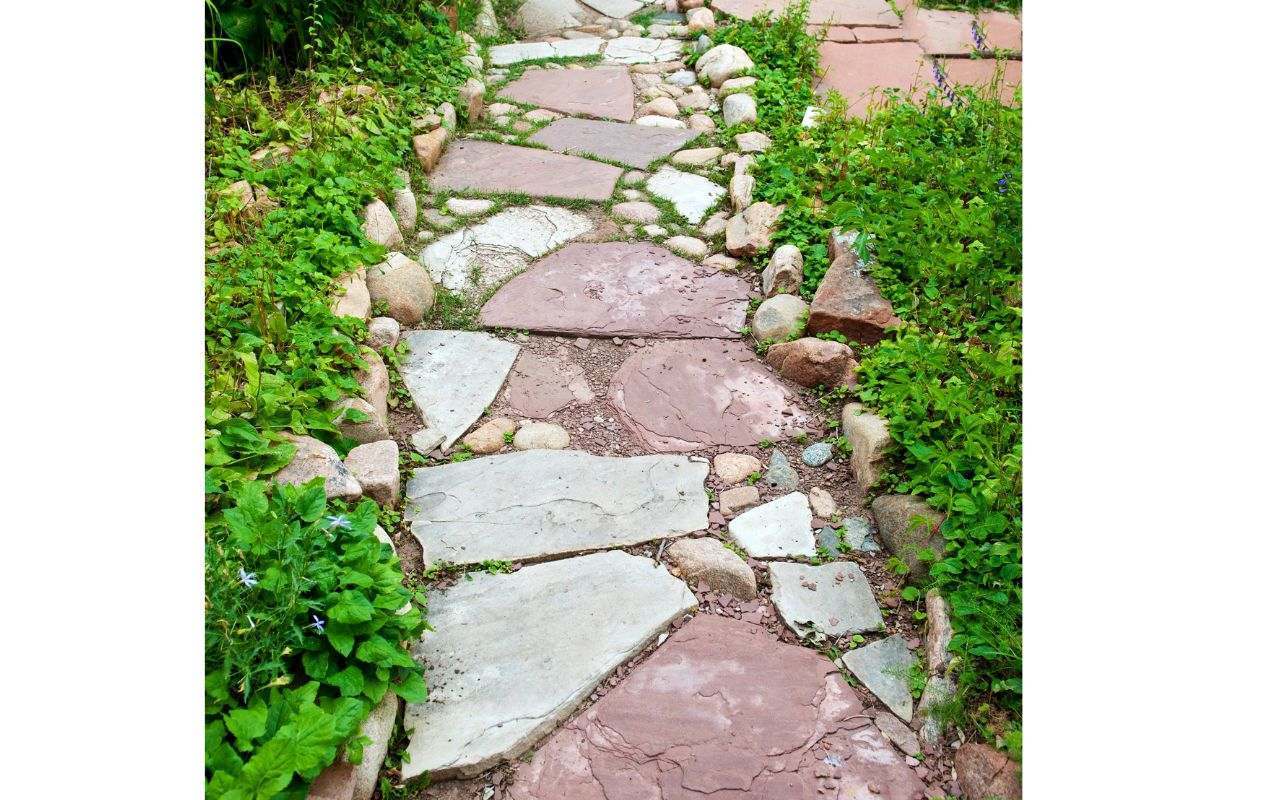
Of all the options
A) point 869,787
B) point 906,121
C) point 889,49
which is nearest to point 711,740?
point 869,787

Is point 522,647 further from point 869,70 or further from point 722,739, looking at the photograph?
point 869,70

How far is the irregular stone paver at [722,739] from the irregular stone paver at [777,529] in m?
0.40

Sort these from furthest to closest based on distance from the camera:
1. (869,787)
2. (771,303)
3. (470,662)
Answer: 1. (771,303)
2. (470,662)
3. (869,787)

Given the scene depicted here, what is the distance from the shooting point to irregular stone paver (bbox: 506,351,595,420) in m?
3.50

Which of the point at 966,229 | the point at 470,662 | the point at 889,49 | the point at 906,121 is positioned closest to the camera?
the point at 470,662

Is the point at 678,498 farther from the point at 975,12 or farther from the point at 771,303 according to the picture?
the point at 975,12

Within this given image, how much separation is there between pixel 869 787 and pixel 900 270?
205 cm

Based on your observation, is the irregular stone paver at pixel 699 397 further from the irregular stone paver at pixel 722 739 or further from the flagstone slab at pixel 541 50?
the flagstone slab at pixel 541 50

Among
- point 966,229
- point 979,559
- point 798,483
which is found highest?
point 966,229

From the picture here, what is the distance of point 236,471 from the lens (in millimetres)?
2590

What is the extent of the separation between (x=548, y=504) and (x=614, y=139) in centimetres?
281

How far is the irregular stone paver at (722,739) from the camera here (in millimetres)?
2211

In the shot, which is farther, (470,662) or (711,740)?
(470,662)

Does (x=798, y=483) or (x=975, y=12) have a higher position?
(x=975, y=12)
